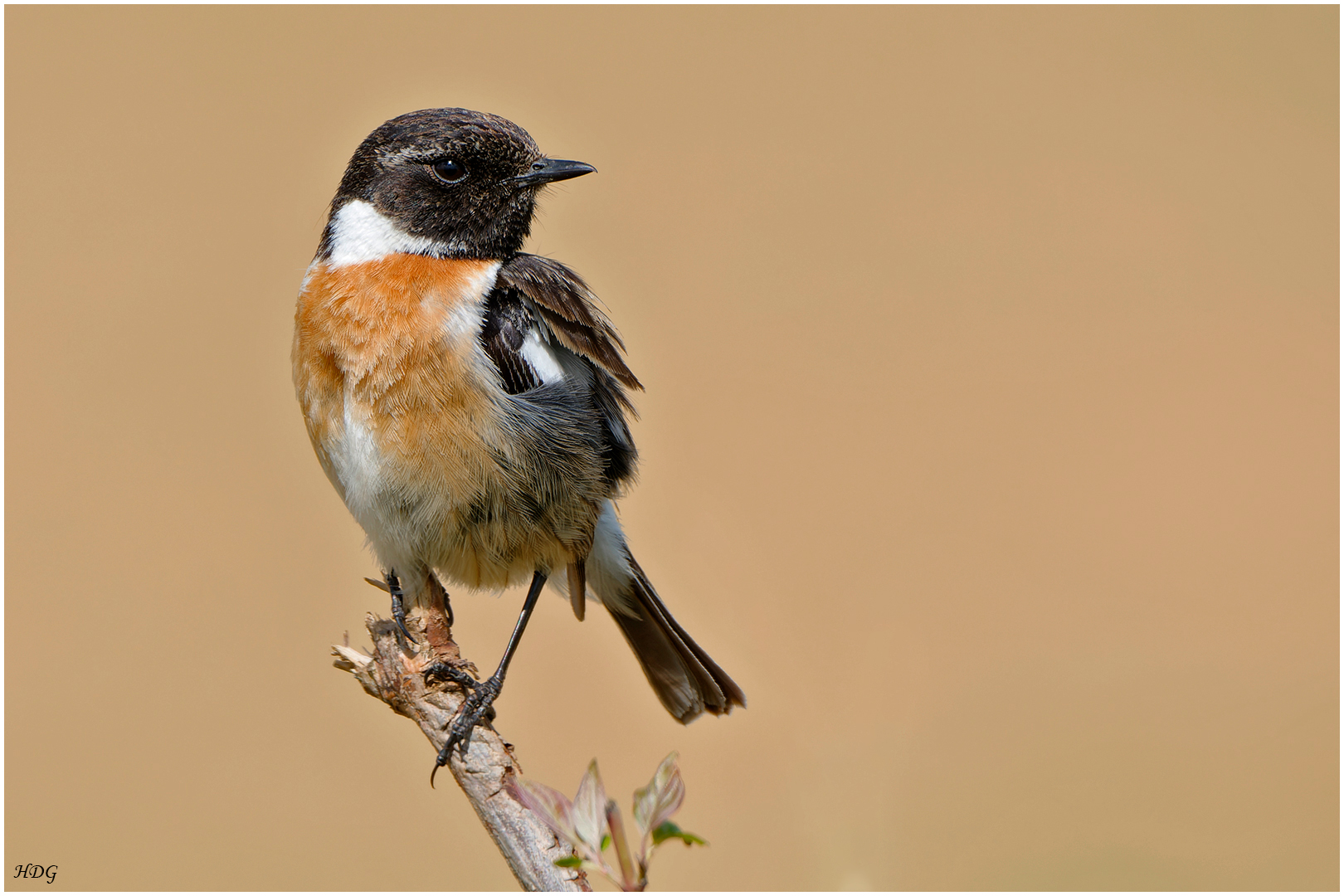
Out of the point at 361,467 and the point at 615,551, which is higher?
the point at 361,467

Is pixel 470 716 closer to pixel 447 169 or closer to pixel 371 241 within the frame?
pixel 371 241

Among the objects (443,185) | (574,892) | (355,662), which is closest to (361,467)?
(355,662)

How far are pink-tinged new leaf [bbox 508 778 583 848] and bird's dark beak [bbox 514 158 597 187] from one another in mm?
2151

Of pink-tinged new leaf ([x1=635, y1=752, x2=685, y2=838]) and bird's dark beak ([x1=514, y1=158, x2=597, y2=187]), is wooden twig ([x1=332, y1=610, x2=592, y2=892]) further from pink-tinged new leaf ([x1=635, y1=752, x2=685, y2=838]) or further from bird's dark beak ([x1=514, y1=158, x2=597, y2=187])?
bird's dark beak ([x1=514, y1=158, x2=597, y2=187])

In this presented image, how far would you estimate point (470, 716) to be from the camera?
306 centimetres

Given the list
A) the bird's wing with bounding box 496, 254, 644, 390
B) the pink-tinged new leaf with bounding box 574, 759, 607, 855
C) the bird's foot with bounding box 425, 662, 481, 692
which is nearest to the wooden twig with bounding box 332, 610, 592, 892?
the bird's foot with bounding box 425, 662, 481, 692

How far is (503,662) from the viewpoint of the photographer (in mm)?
3410

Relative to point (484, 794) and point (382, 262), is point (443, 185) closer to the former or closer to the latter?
point (382, 262)

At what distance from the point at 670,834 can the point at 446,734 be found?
1.26 metres

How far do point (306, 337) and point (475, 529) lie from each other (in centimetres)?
81

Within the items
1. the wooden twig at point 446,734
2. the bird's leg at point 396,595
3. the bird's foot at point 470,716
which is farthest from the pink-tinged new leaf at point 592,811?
the bird's leg at point 396,595

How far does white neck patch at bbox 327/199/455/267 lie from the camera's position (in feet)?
11.8

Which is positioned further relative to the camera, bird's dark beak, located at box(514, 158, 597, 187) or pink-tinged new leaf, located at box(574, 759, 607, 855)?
bird's dark beak, located at box(514, 158, 597, 187)

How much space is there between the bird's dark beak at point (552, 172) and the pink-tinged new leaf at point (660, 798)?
2.28 m
